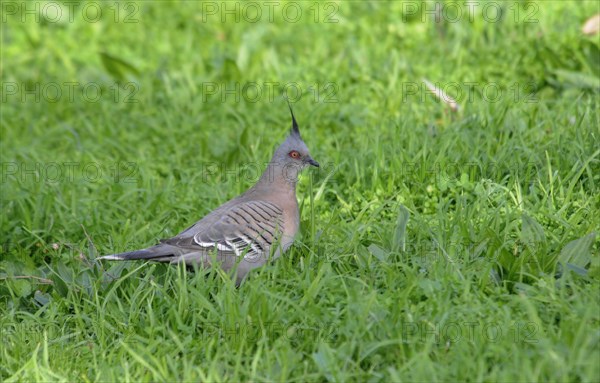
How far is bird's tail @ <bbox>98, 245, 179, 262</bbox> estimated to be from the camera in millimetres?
4648

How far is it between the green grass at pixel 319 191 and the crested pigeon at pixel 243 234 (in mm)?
112

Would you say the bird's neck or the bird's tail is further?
the bird's neck

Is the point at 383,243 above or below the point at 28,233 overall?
above

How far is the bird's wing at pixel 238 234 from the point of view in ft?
15.8

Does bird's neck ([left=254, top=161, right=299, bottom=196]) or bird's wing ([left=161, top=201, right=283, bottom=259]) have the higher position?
bird's neck ([left=254, top=161, right=299, bottom=196])

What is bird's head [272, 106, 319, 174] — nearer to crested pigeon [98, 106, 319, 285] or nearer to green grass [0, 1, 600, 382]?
crested pigeon [98, 106, 319, 285]

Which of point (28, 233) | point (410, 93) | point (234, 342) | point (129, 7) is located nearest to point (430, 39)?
point (410, 93)

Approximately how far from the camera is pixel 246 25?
856cm

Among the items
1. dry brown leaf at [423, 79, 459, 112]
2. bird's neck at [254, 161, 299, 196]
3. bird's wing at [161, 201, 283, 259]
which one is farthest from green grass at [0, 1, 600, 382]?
bird's neck at [254, 161, 299, 196]

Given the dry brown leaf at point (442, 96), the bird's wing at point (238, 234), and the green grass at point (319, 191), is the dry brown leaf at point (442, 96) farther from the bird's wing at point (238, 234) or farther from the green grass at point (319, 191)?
the bird's wing at point (238, 234)

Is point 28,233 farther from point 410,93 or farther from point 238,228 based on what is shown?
point 410,93

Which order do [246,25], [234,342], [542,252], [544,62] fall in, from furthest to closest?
[246,25] < [544,62] < [542,252] < [234,342]

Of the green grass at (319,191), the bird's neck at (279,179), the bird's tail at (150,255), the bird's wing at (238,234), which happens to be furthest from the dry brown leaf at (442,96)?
the bird's tail at (150,255)

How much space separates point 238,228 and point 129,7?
4.85m
